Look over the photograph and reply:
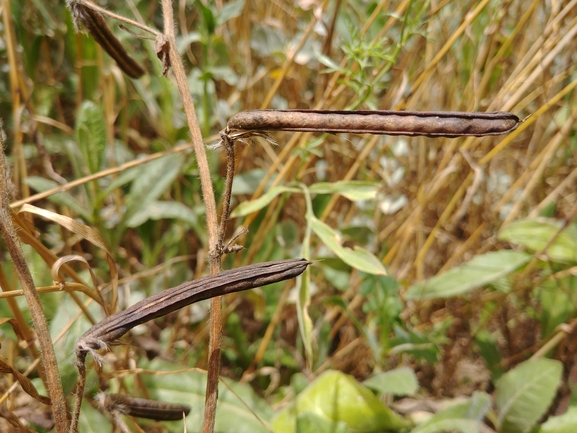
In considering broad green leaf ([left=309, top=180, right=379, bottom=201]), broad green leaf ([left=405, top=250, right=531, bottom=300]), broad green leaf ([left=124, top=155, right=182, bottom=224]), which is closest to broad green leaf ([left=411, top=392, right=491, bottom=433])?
broad green leaf ([left=405, top=250, right=531, bottom=300])

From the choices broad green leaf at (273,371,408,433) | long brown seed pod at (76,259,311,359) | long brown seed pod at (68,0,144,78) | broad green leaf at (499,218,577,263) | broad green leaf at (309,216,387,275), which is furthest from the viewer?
broad green leaf at (499,218,577,263)

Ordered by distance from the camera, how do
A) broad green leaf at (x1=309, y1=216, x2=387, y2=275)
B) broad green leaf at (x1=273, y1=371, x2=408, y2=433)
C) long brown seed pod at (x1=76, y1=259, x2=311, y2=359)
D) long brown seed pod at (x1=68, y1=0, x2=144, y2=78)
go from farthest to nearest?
1. broad green leaf at (x1=273, y1=371, x2=408, y2=433)
2. broad green leaf at (x1=309, y1=216, x2=387, y2=275)
3. long brown seed pod at (x1=68, y1=0, x2=144, y2=78)
4. long brown seed pod at (x1=76, y1=259, x2=311, y2=359)

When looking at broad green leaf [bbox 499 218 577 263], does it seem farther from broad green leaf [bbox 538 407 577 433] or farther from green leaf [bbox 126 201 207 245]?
green leaf [bbox 126 201 207 245]

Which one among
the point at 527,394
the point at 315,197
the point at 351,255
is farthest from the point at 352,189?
the point at 527,394

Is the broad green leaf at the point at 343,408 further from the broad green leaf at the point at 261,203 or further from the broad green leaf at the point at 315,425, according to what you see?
the broad green leaf at the point at 261,203

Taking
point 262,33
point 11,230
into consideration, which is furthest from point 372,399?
point 262,33

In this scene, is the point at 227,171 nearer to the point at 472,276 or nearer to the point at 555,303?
the point at 472,276

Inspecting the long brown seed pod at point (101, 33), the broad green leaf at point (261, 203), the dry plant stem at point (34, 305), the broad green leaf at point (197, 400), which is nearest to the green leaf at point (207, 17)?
the long brown seed pod at point (101, 33)
